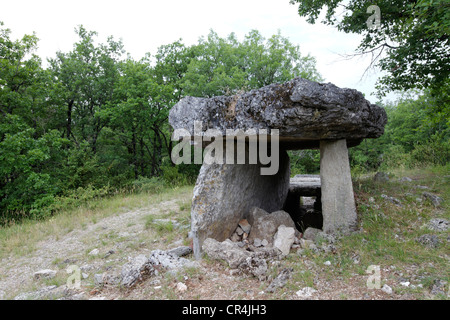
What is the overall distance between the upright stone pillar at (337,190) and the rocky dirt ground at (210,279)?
52 cm

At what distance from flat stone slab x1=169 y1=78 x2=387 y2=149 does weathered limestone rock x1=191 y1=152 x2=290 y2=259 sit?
786 millimetres

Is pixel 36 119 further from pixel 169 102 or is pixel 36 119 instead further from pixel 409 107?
pixel 409 107

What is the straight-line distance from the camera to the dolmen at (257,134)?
3.61m

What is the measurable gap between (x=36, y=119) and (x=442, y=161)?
54.7ft

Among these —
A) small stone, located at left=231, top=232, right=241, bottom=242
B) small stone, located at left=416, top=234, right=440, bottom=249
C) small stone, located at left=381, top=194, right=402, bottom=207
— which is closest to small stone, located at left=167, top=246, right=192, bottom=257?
small stone, located at left=231, top=232, right=241, bottom=242

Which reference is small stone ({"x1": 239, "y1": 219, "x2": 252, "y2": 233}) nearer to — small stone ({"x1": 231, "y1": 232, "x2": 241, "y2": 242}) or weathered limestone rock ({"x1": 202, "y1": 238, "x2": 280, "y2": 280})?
small stone ({"x1": 231, "y1": 232, "x2": 241, "y2": 242})

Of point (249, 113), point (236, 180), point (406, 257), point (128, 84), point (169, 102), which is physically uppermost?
point (128, 84)

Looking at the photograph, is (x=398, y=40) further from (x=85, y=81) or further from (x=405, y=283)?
(x=85, y=81)

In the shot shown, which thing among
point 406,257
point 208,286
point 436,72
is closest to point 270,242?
point 208,286

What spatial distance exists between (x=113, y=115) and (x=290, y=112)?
12.8 m

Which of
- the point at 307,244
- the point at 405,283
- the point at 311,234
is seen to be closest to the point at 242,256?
the point at 307,244

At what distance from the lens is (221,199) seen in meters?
4.29

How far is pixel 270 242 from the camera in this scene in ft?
13.7

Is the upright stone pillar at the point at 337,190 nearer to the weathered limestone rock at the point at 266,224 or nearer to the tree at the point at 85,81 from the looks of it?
the weathered limestone rock at the point at 266,224
